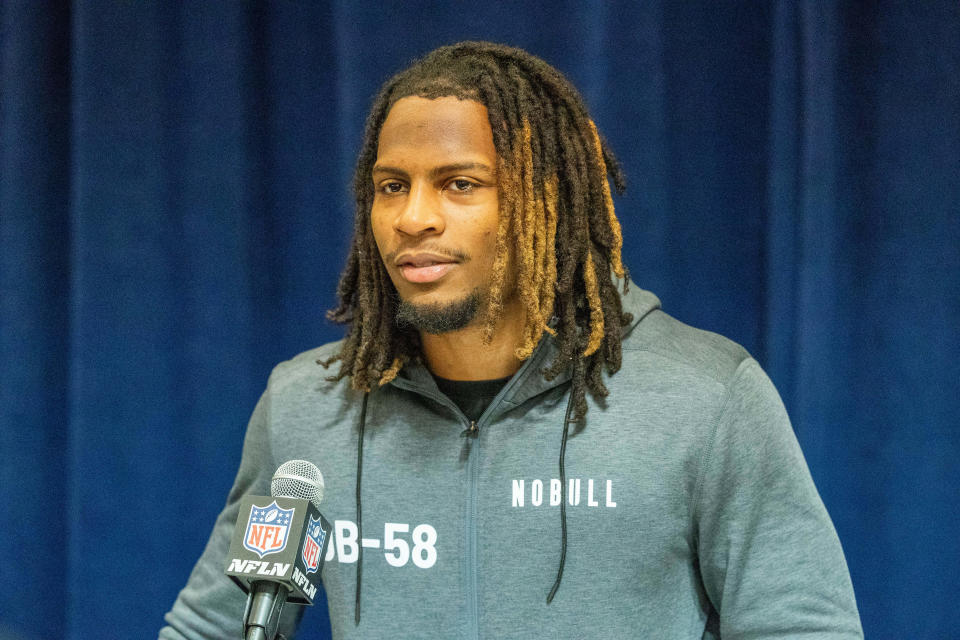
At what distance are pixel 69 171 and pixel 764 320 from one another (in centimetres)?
136

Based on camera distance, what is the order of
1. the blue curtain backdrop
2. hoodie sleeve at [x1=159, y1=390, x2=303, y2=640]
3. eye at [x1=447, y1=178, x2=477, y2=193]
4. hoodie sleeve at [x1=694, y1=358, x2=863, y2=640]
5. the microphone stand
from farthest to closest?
the blue curtain backdrop
hoodie sleeve at [x1=159, y1=390, x2=303, y2=640]
eye at [x1=447, y1=178, x2=477, y2=193]
hoodie sleeve at [x1=694, y1=358, x2=863, y2=640]
the microphone stand

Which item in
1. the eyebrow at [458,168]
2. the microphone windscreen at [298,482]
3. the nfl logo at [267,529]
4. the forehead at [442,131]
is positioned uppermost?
the forehead at [442,131]

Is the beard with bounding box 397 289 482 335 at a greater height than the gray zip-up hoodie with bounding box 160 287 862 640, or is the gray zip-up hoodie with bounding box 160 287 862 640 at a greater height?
the beard with bounding box 397 289 482 335

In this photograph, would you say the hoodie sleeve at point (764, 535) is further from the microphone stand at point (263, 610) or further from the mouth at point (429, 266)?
the microphone stand at point (263, 610)

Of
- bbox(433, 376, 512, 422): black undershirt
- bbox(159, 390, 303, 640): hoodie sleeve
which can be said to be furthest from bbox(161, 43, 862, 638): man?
bbox(159, 390, 303, 640): hoodie sleeve

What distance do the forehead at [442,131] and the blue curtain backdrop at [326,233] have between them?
0.42 metres

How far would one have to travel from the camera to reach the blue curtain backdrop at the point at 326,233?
5.04 ft

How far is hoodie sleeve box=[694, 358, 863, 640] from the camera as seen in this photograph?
1.16m

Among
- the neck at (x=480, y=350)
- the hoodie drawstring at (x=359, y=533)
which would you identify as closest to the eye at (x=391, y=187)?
the neck at (x=480, y=350)

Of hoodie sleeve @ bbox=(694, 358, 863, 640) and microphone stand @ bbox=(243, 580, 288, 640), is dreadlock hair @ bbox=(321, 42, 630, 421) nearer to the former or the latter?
hoodie sleeve @ bbox=(694, 358, 863, 640)

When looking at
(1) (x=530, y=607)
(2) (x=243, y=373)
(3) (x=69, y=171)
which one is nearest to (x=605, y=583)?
(1) (x=530, y=607)

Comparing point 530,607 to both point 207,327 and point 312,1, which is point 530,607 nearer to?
point 207,327

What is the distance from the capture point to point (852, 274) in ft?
5.15

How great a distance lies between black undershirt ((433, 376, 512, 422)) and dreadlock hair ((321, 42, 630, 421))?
84 mm
